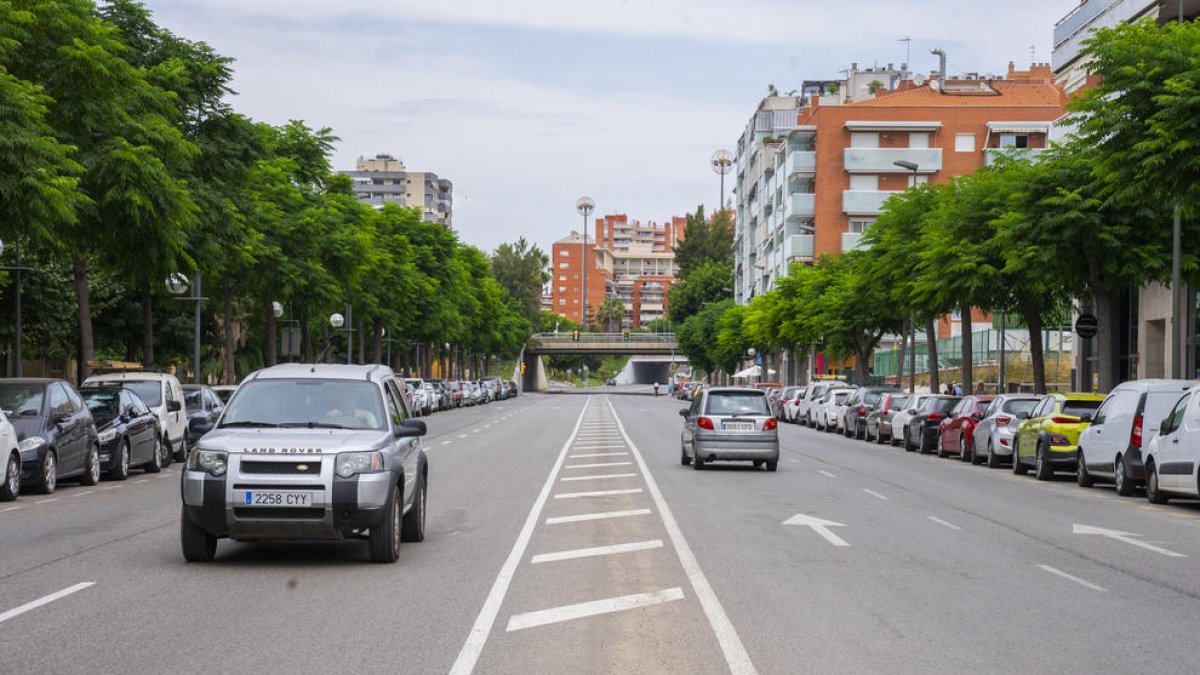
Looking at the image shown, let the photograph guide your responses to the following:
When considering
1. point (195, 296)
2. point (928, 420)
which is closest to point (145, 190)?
point (195, 296)

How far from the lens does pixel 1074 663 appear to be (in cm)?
861

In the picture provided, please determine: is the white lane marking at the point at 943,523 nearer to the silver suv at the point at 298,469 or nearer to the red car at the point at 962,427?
the silver suv at the point at 298,469

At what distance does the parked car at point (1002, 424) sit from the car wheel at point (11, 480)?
788 inches

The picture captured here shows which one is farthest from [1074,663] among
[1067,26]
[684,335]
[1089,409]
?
[684,335]

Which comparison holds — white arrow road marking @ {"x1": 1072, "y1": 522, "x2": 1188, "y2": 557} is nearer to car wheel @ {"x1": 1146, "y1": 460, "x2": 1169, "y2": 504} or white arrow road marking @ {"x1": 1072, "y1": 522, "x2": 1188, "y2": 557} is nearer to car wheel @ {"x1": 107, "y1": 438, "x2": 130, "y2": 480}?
car wheel @ {"x1": 1146, "y1": 460, "x2": 1169, "y2": 504}

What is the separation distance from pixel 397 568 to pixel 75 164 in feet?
38.2

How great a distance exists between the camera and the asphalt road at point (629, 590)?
28.3ft

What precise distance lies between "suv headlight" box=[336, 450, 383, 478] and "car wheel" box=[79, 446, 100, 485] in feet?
39.8

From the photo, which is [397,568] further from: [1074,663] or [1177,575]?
[1177,575]

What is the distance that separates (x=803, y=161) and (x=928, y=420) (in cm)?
5981

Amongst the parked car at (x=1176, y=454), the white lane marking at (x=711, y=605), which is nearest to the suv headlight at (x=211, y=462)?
the white lane marking at (x=711, y=605)

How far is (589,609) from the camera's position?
10.3 meters

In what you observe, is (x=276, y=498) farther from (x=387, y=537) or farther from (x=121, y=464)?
(x=121, y=464)

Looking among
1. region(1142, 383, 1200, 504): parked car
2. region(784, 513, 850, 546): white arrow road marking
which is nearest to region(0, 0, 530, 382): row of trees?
region(784, 513, 850, 546): white arrow road marking
